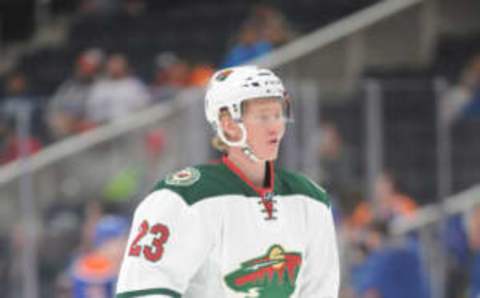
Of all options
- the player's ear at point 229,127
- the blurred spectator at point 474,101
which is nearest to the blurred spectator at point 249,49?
the blurred spectator at point 474,101

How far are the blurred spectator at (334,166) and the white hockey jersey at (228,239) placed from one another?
4.08 m

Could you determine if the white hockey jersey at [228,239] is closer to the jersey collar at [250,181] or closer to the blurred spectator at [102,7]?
the jersey collar at [250,181]

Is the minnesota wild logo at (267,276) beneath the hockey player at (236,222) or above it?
beneath

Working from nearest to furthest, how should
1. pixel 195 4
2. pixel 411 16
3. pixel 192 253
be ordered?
pixel 192 253, pixel 411 16, pixel 195 4

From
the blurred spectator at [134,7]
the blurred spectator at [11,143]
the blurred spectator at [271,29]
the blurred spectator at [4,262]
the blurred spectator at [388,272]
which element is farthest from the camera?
the blurred spectator at [134,7]

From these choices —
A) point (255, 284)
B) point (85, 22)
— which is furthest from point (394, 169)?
point (85, 22)

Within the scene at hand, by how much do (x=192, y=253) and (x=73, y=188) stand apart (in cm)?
434

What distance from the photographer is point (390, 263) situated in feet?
25.2

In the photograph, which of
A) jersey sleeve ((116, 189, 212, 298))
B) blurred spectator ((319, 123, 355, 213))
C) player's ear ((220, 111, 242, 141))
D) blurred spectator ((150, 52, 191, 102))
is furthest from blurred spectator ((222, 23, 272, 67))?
jersey sleeve ((116, 189, 212, 298))

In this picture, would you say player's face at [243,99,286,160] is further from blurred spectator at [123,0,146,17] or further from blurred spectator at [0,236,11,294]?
blurred spectator at [123,0,146,17]

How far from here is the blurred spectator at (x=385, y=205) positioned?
26.5 feet

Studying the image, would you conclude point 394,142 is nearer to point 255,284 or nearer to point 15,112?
point 15,112

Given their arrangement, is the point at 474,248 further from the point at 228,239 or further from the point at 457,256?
the point at 228,239

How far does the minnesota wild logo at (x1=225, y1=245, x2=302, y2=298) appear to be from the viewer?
12.5ft
